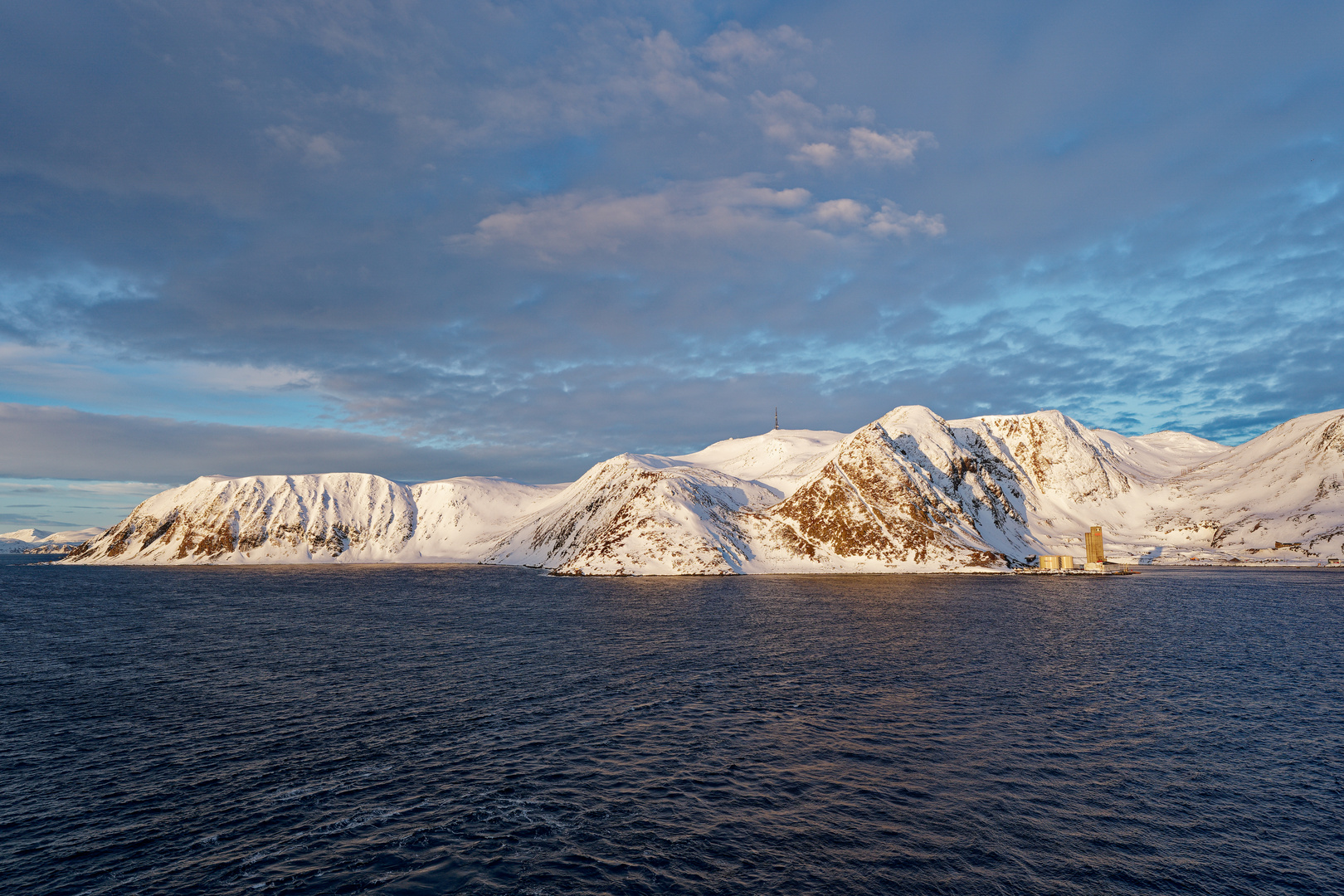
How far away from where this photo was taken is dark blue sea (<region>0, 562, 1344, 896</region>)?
24.6 metres

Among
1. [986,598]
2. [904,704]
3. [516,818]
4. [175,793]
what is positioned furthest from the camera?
[986,598]

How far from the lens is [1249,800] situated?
1198 inches

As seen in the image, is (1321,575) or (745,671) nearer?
(745,671)

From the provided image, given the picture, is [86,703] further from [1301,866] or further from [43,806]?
[1301,866]

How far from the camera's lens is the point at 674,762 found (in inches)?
1396

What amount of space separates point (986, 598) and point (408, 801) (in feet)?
371

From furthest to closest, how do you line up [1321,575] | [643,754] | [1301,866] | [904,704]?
[1321,575], [904,704], [643,754], [1301,866]

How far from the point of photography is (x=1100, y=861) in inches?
981

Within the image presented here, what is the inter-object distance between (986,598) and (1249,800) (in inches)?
3708

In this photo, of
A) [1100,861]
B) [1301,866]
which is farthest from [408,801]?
[1301,866]

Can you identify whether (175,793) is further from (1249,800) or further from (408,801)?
(1249,800)

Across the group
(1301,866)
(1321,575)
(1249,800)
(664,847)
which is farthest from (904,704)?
(1321,575)

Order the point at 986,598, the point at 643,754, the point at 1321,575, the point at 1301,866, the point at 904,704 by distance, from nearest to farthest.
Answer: the point at 1301,866 → the point at 643,754 → the point at 904,704 → the point at 986,598 → the point at 1321,575

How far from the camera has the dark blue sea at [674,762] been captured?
80.8ft
